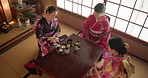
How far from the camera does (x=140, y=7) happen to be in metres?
3.14

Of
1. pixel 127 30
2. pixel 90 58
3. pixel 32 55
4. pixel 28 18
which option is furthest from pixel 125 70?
pixel 28 18

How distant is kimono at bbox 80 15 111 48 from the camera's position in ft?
9.29

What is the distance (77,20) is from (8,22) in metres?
2.11

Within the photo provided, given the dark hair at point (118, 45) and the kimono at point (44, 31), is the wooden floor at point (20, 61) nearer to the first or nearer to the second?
the kimono at point (44, 31)

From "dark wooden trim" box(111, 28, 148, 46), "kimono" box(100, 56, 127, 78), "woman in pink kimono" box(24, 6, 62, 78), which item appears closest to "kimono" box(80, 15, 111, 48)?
"dark wooden trim" box(111, 28, 148, 46)

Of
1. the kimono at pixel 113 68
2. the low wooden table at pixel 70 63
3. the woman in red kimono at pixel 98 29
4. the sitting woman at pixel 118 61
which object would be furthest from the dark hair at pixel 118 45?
the woman in red kimono at pixel 98 29

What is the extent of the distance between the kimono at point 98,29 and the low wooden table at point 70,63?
0.44m

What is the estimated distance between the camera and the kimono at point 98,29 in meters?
2.83

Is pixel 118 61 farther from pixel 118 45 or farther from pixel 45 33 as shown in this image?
pixel 45 33

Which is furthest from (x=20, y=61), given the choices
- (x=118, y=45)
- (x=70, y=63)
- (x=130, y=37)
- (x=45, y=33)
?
(x=130, y=37)

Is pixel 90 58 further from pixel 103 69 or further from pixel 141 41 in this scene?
pixel 141 41

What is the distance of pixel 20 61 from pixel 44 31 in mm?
913

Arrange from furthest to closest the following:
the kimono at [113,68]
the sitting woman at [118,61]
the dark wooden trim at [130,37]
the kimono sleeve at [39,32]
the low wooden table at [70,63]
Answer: the dark wooden trim at [130,37], the kimono sleeve at [39,32], the low wooden table at [70,63], the kimono at [113,68], the sitting woman at [118,61]

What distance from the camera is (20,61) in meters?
3.14
